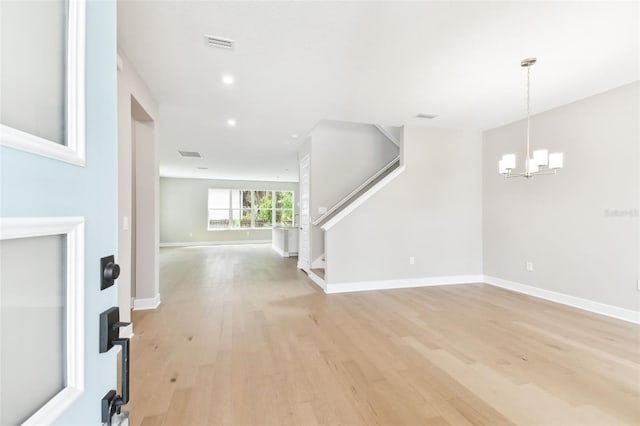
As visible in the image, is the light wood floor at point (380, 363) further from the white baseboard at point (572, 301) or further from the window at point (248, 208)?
the window at point (248, 208)

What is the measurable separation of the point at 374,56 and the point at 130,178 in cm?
258

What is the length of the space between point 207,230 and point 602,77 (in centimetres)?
1140

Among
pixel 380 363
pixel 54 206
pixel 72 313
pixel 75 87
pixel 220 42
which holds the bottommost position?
pixel 380 363

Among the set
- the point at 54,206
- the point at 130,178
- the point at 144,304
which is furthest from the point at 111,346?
the point at 144,304

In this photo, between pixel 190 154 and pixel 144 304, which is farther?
pixel 190 154

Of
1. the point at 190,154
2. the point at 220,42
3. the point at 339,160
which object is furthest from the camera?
the point at 190,154

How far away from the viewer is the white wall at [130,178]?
8.28 feet

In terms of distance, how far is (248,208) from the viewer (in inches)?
474

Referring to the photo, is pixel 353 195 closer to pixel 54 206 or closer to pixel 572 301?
pixel 572 301

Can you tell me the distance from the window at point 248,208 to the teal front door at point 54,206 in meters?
11.4

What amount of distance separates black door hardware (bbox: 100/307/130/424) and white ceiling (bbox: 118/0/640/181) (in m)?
2.20

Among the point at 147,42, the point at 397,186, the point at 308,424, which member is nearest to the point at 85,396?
the point at 308,424

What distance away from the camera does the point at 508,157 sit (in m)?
3.17

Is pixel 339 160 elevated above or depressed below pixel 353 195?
above
